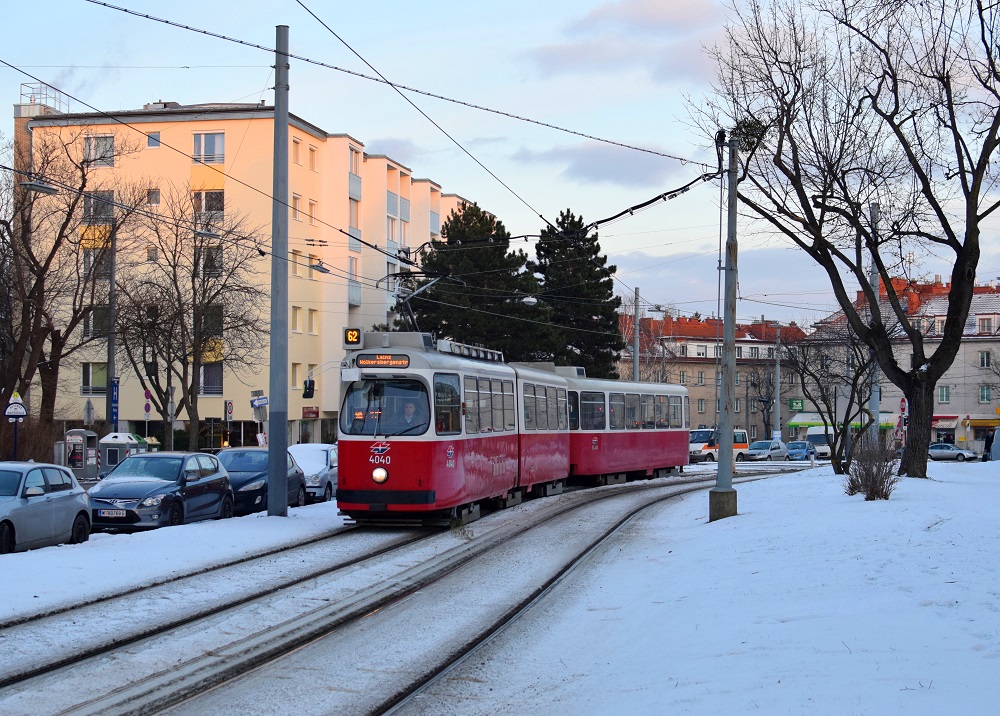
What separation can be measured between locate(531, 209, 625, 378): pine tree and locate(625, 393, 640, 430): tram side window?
29.2 metres

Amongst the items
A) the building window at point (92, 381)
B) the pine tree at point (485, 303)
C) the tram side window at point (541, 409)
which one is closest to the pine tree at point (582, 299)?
the pine tree at point (485, 303)

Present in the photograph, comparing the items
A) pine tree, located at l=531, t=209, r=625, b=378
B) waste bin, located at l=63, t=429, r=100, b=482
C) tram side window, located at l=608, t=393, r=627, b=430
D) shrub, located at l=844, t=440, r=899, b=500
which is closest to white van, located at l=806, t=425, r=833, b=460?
pine tree, located at l=531, t=209, r=625, b=378

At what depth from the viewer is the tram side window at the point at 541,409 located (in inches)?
1023

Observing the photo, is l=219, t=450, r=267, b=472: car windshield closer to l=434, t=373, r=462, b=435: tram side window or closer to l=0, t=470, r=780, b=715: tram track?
l=434, t=373, r=462, b=435: tram side window

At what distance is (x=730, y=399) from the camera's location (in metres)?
19.4

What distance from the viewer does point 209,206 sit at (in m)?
45.9

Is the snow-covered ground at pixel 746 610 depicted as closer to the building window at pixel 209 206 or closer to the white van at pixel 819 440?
the building window at pixel 209 206

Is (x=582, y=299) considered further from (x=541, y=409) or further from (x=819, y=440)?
(x=541, y=409)

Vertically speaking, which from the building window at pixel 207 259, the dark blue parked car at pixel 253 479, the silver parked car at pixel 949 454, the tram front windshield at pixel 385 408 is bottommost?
the silver parked car at pixel 949 454

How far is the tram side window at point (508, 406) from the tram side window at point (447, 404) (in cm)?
353

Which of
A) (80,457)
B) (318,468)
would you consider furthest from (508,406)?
(80,457)

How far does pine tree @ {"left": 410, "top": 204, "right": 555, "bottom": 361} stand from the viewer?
53750 mm

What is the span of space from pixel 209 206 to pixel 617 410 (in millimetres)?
21563

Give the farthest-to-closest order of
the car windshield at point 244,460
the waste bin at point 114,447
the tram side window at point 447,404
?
1. the waste bin at point 114,447
2. the car windshield at point 244,460
3. the tram side window at point 447,404
